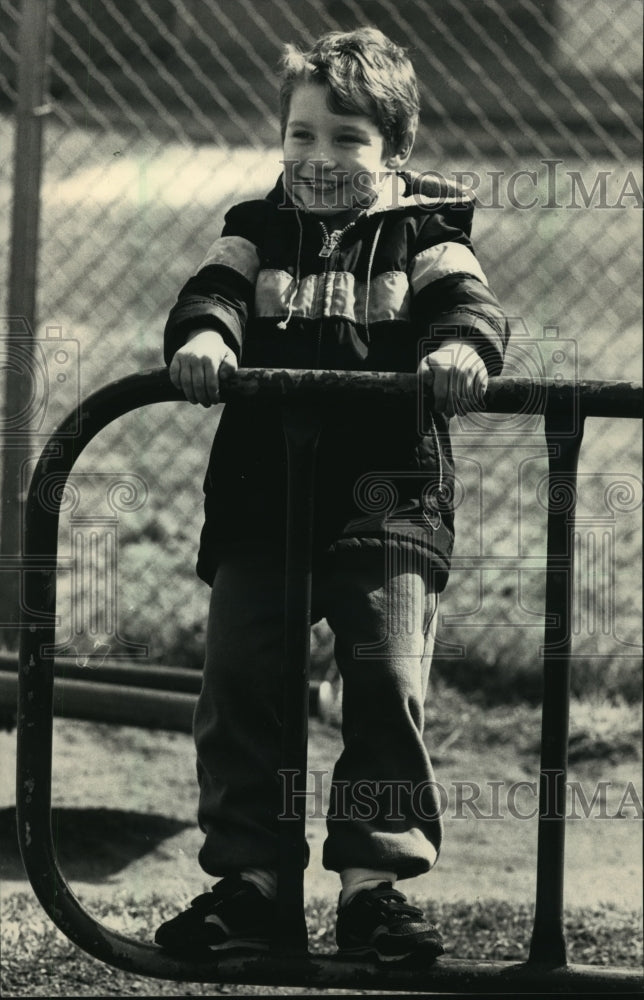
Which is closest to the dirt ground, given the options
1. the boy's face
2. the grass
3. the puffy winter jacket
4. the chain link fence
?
the grass

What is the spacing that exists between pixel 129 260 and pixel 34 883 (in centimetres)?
338

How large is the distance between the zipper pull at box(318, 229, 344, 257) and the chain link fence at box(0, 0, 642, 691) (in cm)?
155

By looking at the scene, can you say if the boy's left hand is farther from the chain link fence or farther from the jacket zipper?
the chain link fence

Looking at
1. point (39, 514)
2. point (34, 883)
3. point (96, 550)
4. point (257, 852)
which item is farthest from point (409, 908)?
point (96, 550)

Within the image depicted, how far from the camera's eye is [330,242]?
2012mm

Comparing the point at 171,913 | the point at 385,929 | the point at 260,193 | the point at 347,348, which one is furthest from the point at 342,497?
the point at 260,193

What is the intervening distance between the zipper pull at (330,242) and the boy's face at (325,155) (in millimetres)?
42

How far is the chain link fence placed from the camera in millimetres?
3982

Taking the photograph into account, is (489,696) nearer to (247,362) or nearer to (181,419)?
(181,419)

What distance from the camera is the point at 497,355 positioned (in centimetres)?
186

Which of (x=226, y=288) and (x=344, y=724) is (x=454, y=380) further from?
(x=344, y=724)

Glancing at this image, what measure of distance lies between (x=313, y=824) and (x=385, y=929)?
5.34 feet

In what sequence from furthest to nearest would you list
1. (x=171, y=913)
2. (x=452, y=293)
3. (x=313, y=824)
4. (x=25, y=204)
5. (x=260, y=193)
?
1. (x=260, y=193)
2. (x=25, y=204)
3. (x=313, y=824)
4. (x=171, y=913)
5. (x=452, y=293)

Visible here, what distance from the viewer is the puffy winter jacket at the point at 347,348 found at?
6.35 ft
